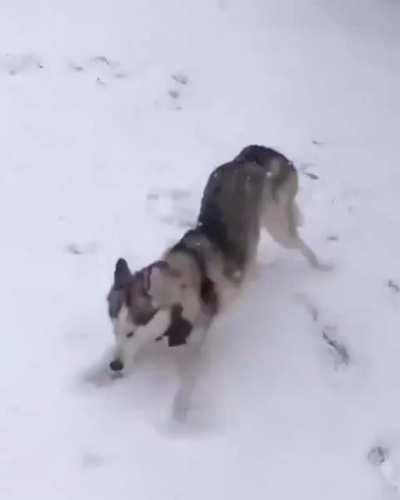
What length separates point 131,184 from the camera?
628 cm

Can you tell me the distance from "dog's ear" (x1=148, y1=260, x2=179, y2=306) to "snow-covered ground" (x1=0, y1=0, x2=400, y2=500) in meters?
0.47

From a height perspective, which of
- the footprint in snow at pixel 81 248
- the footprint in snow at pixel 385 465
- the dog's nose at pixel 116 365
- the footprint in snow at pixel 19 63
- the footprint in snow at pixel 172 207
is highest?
the footprint in snow at pixel 19 63

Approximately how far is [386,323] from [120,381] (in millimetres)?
1534

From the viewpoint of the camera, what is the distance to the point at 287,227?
5578 millimetres

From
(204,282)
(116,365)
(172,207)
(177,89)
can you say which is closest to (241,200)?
(204,282)

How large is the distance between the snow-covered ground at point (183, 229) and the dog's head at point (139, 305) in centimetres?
28

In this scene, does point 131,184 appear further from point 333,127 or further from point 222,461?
point 222,461

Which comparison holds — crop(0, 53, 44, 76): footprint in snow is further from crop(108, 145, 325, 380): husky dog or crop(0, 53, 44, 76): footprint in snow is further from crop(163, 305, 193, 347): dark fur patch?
crop(163, 305, 193, 347): dark fur patch

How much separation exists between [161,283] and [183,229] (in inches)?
54.2

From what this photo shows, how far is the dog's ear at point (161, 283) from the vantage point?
14.6ft

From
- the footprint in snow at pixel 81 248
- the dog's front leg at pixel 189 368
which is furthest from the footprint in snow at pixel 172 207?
the dog's front leg at pixel 189 368

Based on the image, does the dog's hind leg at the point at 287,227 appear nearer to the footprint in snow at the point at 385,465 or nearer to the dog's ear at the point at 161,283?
the dog's ear at the point at 161,283

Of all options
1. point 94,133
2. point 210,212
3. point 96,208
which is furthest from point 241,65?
point 210,212

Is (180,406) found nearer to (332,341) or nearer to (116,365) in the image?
(116,365)
